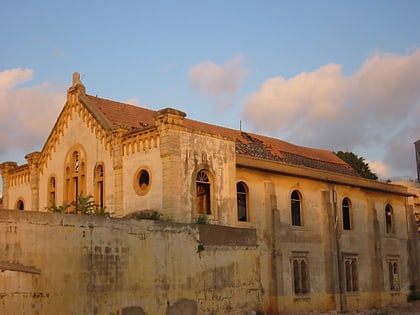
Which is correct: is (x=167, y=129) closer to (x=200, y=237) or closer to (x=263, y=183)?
(x=200, y=237)

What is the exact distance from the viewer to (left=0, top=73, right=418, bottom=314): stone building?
2538cm

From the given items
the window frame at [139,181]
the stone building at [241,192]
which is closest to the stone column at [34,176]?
the stone building at [241,192]

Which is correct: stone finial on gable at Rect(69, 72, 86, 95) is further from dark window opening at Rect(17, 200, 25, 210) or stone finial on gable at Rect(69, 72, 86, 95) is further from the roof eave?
the roof eave

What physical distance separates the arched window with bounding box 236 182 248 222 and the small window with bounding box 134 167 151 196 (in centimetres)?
463

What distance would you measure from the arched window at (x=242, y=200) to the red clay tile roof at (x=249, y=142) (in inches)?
102

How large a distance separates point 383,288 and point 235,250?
48.8ft

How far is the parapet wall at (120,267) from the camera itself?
16844 millimetres

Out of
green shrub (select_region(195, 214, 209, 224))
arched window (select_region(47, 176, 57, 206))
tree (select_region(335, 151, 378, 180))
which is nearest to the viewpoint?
green shrub (select_region(195, 214, 209, 224))

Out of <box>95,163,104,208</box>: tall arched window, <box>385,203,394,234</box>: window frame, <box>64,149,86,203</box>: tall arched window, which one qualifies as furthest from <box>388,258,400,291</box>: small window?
<box>64,149,86,203</box>: tall arched window

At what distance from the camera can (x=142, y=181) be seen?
2606cm

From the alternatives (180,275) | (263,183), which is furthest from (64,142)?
(180,275)

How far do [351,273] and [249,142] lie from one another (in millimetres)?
9104

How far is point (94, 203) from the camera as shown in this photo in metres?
27.3

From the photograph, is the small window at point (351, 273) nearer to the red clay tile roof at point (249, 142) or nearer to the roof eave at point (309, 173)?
the roof eave at point (309, 173)
